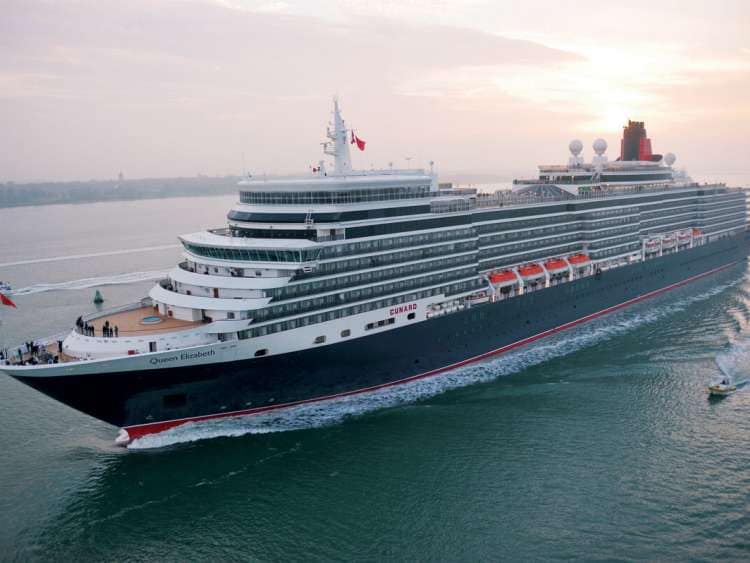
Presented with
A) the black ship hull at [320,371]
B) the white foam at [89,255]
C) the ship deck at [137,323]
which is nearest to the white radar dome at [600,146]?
the black ship hull at [320,371]

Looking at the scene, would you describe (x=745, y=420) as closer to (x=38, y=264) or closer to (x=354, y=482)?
(x=354, y=482)

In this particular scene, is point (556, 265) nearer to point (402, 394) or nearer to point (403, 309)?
point (403, 309)

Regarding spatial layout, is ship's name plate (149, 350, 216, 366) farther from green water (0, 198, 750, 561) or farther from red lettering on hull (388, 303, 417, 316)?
red lettering on hull (388, 303, 417, 316)

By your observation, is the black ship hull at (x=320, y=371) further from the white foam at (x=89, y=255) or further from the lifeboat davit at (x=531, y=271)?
the white foam at (x=89, y=255)

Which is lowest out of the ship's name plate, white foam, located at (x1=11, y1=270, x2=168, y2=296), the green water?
the green water

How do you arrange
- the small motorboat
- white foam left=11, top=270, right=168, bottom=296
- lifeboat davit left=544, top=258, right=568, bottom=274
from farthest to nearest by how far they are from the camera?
white foam left=11, top=270, right=168, bottom=296, lifeboat davit left=544, top=258, right=568, bottom=274, the small motorboat

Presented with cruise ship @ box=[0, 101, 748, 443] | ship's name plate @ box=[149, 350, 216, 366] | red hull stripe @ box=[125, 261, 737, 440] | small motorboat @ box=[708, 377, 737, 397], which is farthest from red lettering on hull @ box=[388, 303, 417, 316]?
small motorboat @ box=[708, 377, 737, 397]

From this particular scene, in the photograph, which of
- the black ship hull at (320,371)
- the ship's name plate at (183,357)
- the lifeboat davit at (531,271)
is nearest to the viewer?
the ship's name plate at (183,357)
